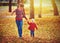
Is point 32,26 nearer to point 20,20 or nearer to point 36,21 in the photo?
point 36,21

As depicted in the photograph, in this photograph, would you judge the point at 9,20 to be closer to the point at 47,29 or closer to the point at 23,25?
the point at 23,25

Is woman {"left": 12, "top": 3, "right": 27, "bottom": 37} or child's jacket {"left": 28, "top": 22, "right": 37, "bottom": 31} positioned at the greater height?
woman {"left": 12, "top": 3, "right": 27, "bottom": 37}

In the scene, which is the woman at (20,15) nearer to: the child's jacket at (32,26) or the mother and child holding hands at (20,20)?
the mother and child holding hands at (20,20)

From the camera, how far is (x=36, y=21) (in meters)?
4.94

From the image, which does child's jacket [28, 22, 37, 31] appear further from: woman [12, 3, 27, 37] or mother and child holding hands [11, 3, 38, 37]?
woman [12, 3, 27, 37]

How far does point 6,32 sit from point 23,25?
29 cm

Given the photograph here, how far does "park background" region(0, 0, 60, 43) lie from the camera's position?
4898 millimetres

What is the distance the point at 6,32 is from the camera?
491cm

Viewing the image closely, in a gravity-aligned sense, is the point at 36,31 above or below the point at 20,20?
below

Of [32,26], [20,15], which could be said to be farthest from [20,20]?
[32,26]

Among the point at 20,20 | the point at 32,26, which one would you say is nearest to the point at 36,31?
the point at 32,26

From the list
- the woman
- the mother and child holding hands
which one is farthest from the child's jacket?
the woman

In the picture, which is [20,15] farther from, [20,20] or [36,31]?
[36,31]

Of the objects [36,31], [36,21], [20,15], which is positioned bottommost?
[36,31]
